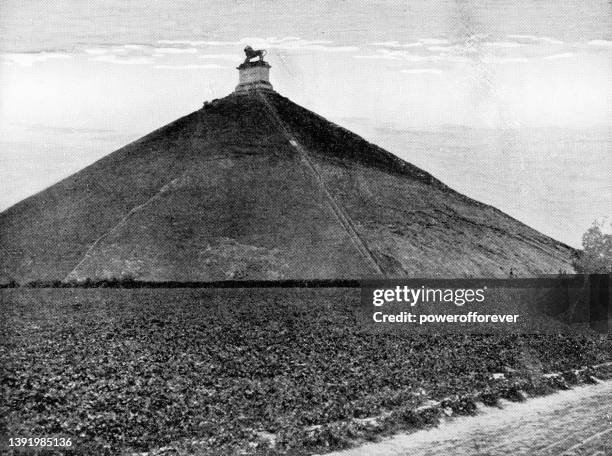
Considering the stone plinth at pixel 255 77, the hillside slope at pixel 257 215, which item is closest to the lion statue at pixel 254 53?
the stone plinth at pixel 255 77

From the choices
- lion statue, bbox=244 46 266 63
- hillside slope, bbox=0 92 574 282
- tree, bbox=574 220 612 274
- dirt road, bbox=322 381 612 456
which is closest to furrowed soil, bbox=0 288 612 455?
dirt road, bbox=322 381 612 456

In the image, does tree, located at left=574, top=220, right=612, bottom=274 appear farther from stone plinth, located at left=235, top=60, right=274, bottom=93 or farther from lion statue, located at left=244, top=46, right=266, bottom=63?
lion statue, located at left=244, top=46, right=266, bottom=63

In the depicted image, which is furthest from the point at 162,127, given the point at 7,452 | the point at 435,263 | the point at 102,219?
the point at 7,452

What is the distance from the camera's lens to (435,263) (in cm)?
4562

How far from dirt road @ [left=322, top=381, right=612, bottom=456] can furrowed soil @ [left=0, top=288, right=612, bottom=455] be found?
746 millimetres

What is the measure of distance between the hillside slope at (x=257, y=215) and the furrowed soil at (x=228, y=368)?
6.95 m

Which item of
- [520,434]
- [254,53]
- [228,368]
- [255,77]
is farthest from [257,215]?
[520,434]

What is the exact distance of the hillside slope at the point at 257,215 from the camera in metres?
41.2

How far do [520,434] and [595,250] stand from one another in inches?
1815

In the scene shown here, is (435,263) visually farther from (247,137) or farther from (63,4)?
(63,4)

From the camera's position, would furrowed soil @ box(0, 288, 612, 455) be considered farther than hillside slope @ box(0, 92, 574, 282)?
No

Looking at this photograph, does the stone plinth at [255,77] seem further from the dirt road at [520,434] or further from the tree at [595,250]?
the dirt road at [520,434]

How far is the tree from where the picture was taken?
191 ft

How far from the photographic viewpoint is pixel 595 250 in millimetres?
60531
